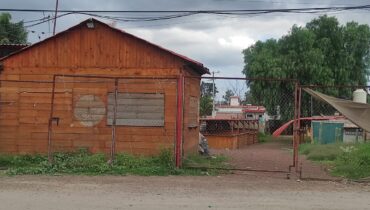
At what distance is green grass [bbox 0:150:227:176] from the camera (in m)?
13.9

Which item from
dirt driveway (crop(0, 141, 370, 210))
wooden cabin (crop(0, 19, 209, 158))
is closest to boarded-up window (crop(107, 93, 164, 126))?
wooden cabin (crop(0, 19, 209, 158))

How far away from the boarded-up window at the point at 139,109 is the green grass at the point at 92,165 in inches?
41.8

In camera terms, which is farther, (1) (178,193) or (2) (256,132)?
(2) (256,132)

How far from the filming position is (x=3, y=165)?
1538cm

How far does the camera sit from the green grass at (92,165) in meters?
13.9

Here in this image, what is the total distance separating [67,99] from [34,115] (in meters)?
1.10

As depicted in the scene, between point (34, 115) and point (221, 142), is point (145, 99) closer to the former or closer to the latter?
point (34, 115)

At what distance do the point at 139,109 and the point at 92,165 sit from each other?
2482 millimetres

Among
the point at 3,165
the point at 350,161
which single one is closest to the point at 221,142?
the point at 350,161

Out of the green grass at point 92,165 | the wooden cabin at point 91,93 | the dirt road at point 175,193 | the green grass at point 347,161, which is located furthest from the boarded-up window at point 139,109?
the green grass at point 347,161

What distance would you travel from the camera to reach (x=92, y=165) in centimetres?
1428

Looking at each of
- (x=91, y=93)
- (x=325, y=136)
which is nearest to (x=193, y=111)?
(x=91, y=93)

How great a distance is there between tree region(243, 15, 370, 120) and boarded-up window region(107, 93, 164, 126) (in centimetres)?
2045

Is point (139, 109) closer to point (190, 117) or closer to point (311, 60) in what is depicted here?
point (190, 117)
